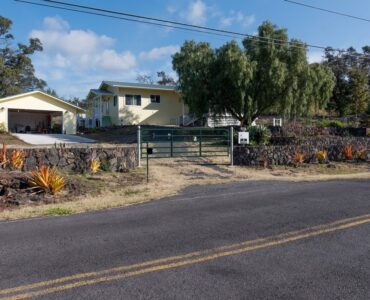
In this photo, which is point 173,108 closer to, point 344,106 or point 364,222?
point 344,106

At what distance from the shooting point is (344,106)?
4453 centimetres

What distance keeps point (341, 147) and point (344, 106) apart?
26513 millimetres

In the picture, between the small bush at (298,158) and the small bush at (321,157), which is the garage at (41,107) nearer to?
the small bush at (298,158)

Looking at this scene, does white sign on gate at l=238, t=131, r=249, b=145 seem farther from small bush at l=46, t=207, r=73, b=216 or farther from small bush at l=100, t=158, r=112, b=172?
small bush at l=46, t=207, r=73, b=216

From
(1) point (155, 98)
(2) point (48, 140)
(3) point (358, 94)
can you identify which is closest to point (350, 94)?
(3) point (358, 94)

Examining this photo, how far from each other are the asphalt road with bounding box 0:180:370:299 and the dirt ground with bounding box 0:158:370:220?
125 cm

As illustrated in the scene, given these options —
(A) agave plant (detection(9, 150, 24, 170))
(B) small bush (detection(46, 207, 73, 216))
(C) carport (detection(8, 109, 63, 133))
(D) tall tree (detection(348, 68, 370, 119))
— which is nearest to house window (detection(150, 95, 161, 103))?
(C) carport (detection(8, 109, 63, 133))

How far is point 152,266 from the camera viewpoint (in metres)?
5.11

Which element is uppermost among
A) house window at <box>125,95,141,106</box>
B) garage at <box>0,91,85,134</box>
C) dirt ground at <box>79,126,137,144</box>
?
house window at <box>125,95,141,106</box>

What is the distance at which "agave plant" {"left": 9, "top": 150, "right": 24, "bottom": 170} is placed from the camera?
12672 mm

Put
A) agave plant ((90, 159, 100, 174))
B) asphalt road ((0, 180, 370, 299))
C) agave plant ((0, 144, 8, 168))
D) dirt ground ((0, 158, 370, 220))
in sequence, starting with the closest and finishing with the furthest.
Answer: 1. asphalt road ((0, 180, 370, 299))
2. dirt ground ((0, 158, 370, 220))
3. agave plant ((0, 144, 8, 168))
4. agave plant ((90, 159, 100, 174))

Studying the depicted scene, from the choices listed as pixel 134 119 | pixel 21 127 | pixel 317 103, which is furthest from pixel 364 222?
pixel 21 127

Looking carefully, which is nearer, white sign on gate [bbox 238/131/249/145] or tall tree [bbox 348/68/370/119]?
white sign on gate [bbox 238/131/249/145]

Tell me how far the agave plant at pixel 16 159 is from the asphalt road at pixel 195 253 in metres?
5.30
